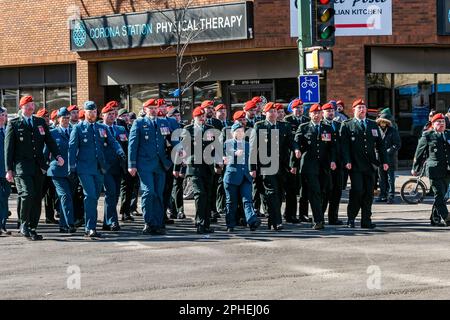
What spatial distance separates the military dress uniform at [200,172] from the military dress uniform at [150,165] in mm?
379

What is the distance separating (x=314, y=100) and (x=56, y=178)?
5.86 m

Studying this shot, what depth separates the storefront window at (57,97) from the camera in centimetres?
2894

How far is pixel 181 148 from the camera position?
14.2 meters

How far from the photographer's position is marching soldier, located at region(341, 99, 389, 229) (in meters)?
14.2

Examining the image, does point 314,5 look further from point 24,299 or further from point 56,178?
point 24,299

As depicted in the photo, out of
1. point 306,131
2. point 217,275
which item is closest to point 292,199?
point 306,131

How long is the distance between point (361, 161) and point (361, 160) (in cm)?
2

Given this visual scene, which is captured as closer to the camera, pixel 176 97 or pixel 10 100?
pixel 176 97

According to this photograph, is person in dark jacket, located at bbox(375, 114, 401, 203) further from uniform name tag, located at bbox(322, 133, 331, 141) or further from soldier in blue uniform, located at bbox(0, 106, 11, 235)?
soldier in blue uniform, located at bbox(0, 106, 11, 235)

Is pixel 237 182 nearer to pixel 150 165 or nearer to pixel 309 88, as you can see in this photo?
pixel 150 165

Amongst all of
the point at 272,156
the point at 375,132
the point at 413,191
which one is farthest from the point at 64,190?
the point at 413,191

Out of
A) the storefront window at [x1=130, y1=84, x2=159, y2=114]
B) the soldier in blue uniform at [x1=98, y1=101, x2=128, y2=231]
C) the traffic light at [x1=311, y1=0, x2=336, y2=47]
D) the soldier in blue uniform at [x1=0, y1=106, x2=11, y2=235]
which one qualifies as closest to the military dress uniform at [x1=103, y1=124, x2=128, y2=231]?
the soldier in blue uniform at [x1=98, y1=101, x2=128, y2=231]

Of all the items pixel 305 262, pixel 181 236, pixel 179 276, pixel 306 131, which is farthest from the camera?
pixel 306 131

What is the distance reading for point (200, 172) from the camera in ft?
45.4
